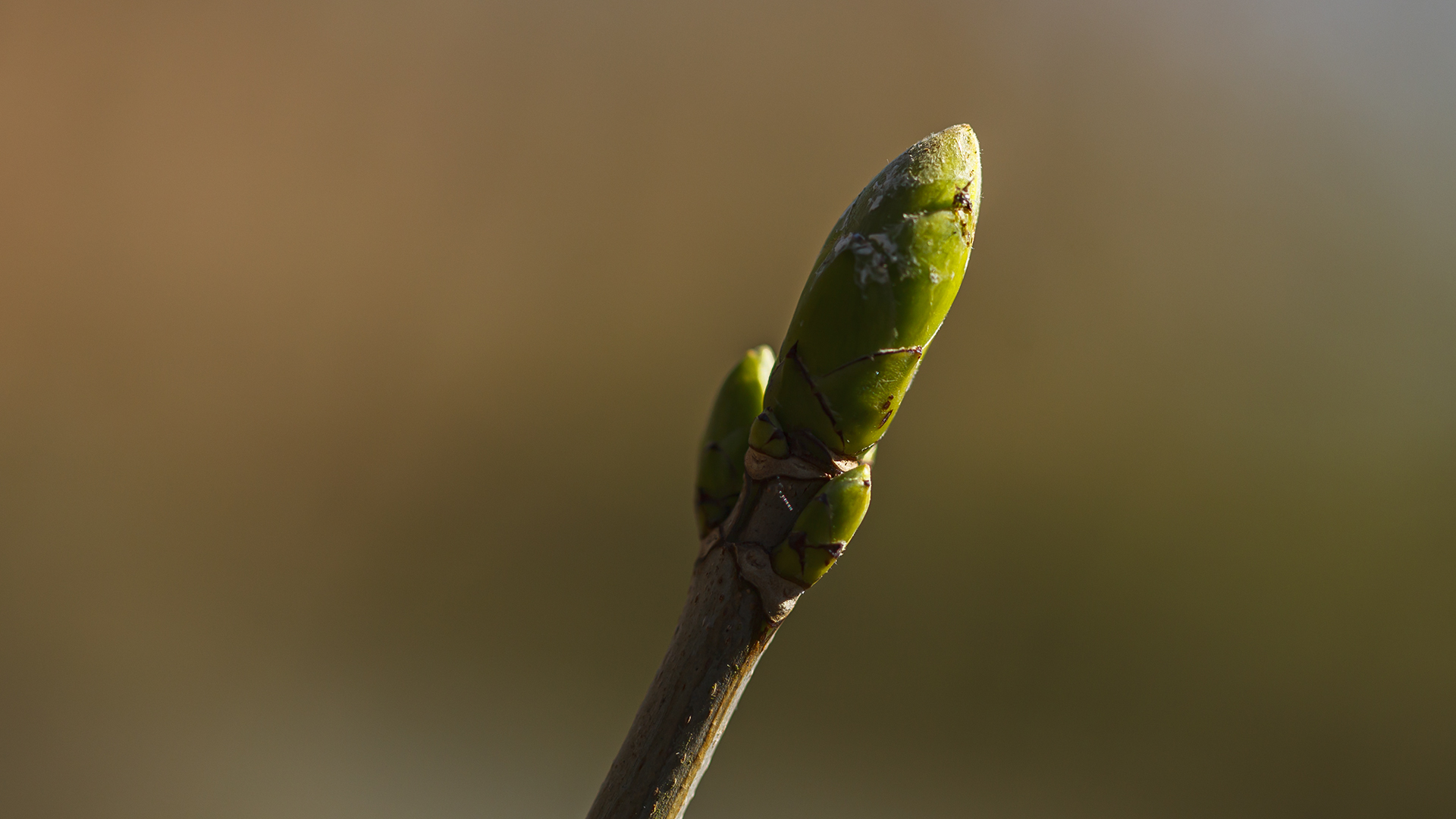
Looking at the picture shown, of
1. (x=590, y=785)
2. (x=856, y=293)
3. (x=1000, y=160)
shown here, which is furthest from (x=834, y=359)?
(x=1000, y=160)

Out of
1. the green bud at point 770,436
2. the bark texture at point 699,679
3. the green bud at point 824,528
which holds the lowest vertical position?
the bark texture at point 699,679

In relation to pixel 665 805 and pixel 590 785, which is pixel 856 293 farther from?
pixel 590 785

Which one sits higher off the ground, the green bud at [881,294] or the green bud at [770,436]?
the green bud at [881,294]

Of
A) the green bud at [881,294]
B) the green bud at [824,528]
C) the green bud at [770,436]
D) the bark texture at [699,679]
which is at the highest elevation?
the green bud at [881,294]
